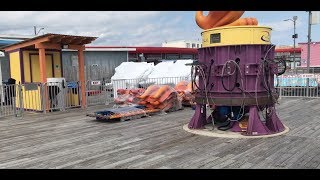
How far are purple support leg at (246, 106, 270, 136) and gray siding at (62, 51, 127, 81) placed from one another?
1822cm

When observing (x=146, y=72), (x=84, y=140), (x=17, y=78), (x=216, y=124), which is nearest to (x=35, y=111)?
(x=17, y=78)

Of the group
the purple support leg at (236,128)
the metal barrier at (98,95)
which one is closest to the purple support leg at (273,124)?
the purple support leg at (236,128)

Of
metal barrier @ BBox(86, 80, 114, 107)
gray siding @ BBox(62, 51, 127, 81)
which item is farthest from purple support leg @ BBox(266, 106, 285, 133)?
gray siding @ BBox(62, 51, 127, 81)

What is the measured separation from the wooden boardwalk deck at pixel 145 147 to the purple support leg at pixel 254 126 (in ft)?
1.29

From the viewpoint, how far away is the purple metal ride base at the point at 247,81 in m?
7.16

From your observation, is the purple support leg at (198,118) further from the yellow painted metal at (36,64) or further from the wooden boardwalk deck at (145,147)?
the yellow painted metal at (36,64)

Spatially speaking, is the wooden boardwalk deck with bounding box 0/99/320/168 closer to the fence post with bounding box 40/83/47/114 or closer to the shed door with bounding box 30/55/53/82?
the fence post with bounding box 40/83/47/114

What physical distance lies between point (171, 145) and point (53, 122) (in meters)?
4.82

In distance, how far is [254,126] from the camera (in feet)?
23.5

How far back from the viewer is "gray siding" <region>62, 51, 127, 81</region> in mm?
23906

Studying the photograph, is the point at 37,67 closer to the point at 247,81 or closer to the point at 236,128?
the point at 236,128

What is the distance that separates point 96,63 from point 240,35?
19.6 metres

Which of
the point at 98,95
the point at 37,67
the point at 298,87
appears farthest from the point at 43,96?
the point at 298,87

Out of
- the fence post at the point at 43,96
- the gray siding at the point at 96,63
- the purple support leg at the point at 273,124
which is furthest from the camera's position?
the gray siding at the point at 96,63
